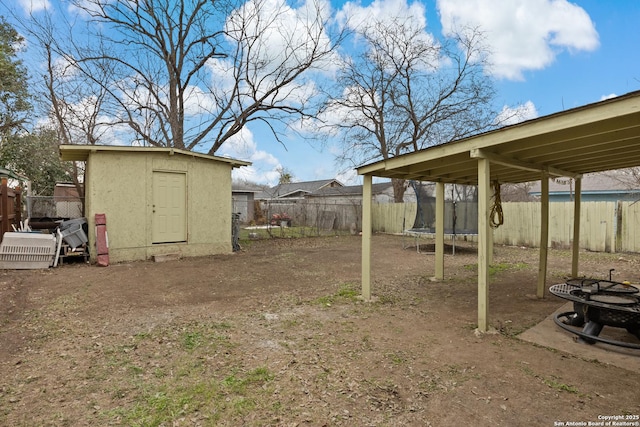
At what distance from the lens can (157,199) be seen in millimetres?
7953

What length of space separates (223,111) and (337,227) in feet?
24.6

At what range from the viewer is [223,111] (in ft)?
44.2

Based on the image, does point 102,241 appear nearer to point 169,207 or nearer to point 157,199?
point 157,199

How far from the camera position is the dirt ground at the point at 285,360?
2.06 m

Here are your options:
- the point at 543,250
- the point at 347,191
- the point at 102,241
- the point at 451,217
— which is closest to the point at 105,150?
the point at 102,241

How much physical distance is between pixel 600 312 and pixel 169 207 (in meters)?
8.13

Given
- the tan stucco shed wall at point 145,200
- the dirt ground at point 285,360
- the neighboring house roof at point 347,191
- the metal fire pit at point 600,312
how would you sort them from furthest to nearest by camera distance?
the neighboring house roof at point 347,191 < the tan stucco shed wall at point 145,200 < the metal fire pit at point 600,312 < the dirt ground at point 285,360

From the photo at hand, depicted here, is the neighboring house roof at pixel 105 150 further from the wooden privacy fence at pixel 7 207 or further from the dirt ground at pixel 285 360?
the dirt ground at pixel 285 360

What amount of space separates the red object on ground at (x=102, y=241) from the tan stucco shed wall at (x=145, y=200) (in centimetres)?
16

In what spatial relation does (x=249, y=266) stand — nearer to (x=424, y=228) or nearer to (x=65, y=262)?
(x=65, y=262)

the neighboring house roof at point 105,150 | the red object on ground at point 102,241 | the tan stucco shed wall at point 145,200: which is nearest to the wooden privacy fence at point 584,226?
the tan stucco shed wall at point 145,200

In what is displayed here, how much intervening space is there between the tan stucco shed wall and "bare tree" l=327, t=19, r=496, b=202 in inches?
379

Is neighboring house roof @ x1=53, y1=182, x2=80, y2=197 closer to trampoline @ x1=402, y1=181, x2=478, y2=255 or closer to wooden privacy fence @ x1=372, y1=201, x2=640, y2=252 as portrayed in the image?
trampoline @ x1=402, y1=181, x2=478, y2=255

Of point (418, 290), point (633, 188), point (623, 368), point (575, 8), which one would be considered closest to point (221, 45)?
point (575, 8)
